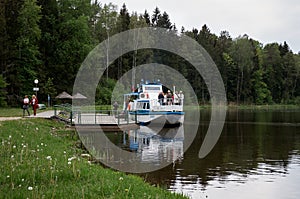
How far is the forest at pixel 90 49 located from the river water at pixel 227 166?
30.3m

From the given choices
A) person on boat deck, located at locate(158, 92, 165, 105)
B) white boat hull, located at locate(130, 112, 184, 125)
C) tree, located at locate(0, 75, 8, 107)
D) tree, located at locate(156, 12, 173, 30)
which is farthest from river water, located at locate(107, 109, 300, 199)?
tree, located at locate(156, 12, 173, 30)

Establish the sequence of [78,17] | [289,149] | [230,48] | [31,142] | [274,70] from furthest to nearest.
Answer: [274,70], [230,48], [78,17], [289,149], [31,142]

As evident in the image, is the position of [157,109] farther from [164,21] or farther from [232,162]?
[164,21]

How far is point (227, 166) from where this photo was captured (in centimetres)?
1895

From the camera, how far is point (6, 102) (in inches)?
2066

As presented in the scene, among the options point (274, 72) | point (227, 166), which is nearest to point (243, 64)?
point (274, 72)

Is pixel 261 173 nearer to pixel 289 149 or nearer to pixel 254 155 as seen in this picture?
pixel 254 155

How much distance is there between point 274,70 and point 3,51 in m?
87.7

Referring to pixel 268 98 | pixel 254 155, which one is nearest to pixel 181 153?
pixel 254 155

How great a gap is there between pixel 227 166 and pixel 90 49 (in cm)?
4879

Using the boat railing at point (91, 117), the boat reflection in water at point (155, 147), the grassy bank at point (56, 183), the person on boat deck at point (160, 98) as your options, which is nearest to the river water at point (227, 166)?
the boat reflection in water at point (155, 147)

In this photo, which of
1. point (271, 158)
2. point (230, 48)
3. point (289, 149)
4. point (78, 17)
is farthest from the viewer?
point (230, 48)

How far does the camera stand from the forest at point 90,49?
5625 centimetres

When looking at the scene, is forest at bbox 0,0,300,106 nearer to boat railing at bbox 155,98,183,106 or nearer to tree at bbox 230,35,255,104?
tree at bbox 230,35,255,104
